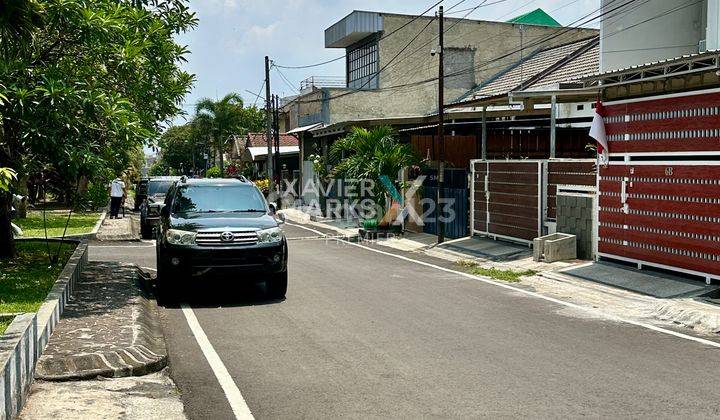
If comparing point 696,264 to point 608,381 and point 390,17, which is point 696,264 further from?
point 390,17

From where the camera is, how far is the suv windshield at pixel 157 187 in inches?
1092

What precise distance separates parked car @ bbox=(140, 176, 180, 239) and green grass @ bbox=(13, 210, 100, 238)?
189cm

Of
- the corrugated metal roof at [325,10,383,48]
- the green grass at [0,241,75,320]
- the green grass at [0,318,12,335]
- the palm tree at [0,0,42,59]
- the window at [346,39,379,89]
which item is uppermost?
the corrugated metal roof at [325,10,383,48]

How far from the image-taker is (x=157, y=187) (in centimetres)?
2800

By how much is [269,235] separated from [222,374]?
4.76 metres

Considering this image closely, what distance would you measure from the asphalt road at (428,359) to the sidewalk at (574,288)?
81 cm

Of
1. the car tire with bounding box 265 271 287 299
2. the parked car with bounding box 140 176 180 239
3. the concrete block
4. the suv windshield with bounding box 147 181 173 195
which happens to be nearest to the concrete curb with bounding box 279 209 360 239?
the suv windshield with bounding box 147 181 173 195

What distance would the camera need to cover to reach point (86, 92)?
10.8m

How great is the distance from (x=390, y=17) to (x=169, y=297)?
104 feet

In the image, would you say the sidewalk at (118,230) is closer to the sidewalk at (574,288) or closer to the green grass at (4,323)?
the sidewalk at (574,288)

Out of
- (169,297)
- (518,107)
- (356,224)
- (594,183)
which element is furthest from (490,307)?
(356,224)

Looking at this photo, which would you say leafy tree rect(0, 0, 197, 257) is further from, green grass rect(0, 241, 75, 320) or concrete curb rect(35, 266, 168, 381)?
concrete curb rect(35, 266, 168, 381)

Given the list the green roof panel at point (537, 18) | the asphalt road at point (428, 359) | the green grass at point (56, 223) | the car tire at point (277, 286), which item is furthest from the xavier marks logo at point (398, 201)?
the green roof panel at point (537, 18)

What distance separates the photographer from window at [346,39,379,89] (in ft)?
Result: 139
